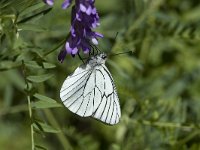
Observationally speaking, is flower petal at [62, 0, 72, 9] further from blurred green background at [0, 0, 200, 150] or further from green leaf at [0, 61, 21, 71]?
green leaf at [0, 61, 21, 71]

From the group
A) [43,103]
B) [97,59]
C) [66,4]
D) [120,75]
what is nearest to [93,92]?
[97,59]

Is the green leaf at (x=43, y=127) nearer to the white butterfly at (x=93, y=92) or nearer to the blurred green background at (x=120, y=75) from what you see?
the blurred green background at (x=120, y=75)

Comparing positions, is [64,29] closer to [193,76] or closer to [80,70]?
[80,70]

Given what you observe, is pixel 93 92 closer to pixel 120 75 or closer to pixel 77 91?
pixel 77 91

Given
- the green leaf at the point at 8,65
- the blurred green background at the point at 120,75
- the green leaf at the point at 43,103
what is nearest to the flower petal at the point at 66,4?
A: the blurred green background at the point at 120,75

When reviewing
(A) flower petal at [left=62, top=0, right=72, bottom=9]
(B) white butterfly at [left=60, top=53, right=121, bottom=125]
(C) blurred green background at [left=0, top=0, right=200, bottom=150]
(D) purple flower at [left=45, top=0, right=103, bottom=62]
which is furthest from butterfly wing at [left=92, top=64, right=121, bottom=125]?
(A) flower petal at [left=62, top=0, right=72, bottom=9]
